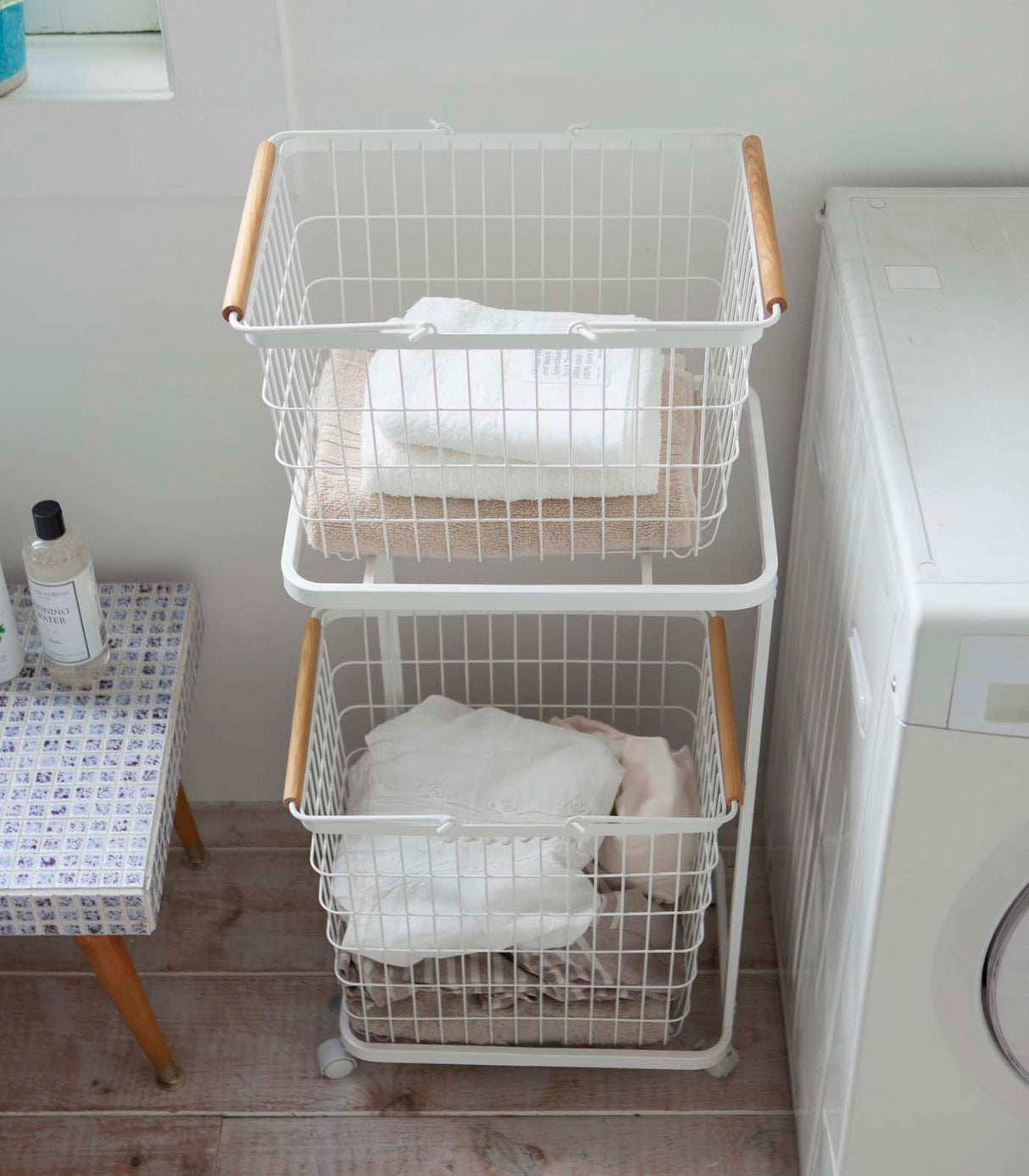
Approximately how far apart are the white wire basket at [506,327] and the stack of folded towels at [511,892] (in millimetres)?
302

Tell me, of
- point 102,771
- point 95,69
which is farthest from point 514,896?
point 95,69

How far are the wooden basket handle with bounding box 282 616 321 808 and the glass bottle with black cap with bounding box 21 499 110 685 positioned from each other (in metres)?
0.25

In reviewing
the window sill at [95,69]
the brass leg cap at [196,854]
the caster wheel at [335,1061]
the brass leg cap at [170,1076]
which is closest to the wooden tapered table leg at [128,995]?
the brass leg cap at [170,1076]

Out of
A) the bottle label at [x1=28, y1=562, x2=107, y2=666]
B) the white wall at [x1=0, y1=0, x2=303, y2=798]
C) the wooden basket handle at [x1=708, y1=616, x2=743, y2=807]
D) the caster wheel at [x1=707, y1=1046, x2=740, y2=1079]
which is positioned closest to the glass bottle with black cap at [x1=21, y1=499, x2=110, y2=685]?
the bottle label at [x1=28, y1=562, x2=107, y2=666]

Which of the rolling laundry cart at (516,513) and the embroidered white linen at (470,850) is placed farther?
the embroidered white linen at (470,850)

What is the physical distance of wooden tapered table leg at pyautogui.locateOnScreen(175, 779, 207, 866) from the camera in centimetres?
170

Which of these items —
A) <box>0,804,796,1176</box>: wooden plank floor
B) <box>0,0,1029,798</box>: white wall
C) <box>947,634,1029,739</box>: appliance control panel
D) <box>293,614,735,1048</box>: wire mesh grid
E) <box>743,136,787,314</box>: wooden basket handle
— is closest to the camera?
<box>947,634,1029,739</box>: appliance control panel

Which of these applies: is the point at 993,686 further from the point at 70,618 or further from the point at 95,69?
the point at 95,69

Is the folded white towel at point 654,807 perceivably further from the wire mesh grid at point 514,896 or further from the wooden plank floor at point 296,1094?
the wooden plank floor at point 296,1094

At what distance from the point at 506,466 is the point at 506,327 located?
17 centimetres

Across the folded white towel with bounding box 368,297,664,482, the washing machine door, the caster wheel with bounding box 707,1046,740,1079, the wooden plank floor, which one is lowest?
the wooden plank floor

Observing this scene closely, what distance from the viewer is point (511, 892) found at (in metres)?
1.34

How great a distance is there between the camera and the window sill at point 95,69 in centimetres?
131

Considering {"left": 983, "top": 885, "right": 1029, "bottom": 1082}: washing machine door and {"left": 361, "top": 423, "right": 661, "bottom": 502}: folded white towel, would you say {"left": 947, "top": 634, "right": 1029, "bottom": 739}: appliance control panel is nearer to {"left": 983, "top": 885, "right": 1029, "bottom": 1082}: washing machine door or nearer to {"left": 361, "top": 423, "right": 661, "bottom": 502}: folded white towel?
{"left": 983, "top": 885, "right": 1029, "bottom": 1082}: washing machine door
